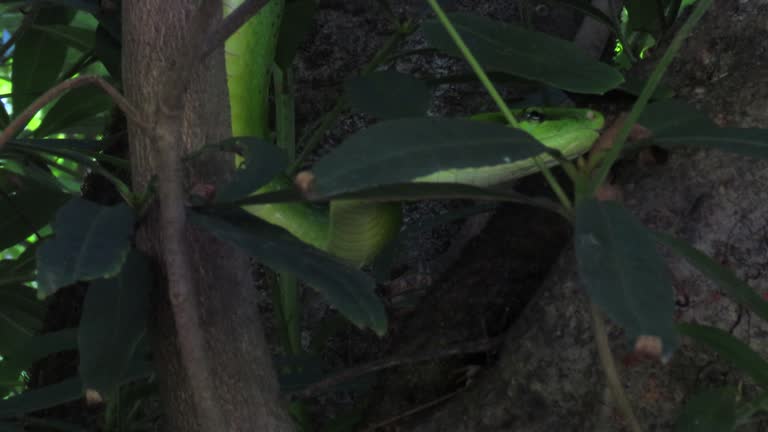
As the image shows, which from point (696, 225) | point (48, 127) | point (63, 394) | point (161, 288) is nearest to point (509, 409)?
point (696, 225)

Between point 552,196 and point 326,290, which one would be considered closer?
point 326,290

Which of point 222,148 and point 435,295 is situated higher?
point 222,148

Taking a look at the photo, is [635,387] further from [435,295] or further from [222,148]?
[222,148]

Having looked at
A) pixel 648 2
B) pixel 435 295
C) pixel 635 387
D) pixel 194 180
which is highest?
pixel 194 180

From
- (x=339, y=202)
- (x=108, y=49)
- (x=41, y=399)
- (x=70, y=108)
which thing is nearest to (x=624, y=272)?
(x=339, y=202)

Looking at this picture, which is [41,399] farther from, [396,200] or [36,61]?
[36,61]

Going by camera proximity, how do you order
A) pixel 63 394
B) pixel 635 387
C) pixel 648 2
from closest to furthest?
pixel 635 387, pixel 63 394, pixel 648 2
